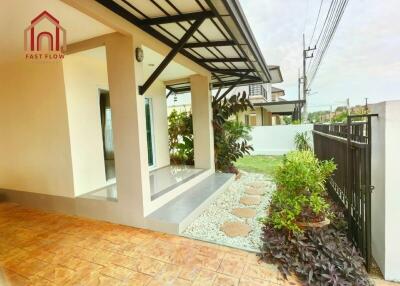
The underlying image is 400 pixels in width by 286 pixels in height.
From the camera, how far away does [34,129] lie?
4746 millimetres

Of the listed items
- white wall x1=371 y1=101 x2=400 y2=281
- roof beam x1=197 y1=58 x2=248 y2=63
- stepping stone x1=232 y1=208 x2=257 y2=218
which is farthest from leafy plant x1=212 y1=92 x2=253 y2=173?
white wall x1=371 y1=101 x2=400 y2=281

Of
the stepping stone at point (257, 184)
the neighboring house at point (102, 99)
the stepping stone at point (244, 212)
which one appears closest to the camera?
the neighboring house at point (102, 99)

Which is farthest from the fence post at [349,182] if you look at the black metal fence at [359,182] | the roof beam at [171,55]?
the roof beam at [171,55]

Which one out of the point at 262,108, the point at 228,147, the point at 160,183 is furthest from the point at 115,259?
the point at 262,108

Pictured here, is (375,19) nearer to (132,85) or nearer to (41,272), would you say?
(132,85)

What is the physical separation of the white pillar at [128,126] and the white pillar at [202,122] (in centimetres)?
321

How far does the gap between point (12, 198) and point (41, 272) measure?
11.8 ft

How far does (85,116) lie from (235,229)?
11.9ft

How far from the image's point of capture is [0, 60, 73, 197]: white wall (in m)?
4.39

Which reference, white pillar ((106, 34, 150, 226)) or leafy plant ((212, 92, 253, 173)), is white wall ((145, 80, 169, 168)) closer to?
leafy plant ((212, 92, 253, 173))

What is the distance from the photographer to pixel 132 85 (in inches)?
141

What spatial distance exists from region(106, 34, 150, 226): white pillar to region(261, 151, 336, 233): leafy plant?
2.03 m

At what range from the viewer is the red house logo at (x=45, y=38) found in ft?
9.93

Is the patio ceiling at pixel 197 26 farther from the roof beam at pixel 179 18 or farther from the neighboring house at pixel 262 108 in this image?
the neighboring house at pixel 262 108
